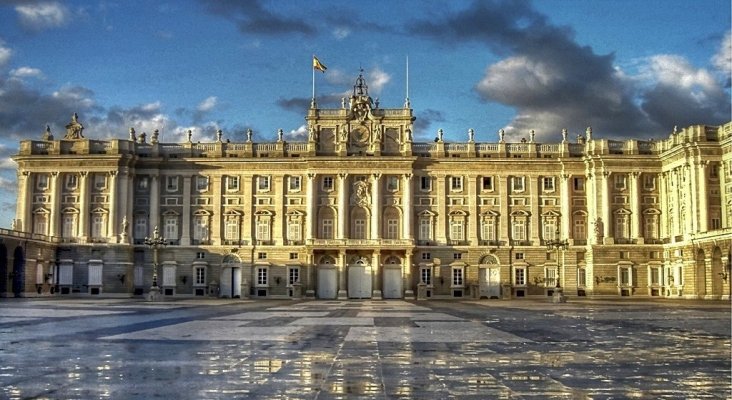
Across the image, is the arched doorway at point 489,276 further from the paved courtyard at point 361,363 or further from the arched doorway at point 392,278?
the paved courtyard at point 361,363

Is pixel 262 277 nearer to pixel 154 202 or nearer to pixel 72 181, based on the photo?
pixel 154 202

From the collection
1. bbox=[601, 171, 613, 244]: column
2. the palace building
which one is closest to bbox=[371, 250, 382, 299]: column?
the palace building

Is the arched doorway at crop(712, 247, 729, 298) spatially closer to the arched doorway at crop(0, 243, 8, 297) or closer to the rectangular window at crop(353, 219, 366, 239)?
the rectangular window at crop(353, 219, 366, 239)

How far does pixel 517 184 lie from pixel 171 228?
35.4 m

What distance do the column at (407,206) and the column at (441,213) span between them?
9.51ft

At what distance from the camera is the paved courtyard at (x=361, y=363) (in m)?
12.3

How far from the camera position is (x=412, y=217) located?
8181 cm

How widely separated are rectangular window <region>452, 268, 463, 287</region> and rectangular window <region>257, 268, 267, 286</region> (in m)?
18.8

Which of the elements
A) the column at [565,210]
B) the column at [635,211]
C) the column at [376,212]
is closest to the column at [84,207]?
the column at [376,212]

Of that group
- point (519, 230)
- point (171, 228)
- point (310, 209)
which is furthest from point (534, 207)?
point (171, 228)

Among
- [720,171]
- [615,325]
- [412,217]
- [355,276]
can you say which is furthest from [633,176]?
[615,325]

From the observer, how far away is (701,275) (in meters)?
72.1

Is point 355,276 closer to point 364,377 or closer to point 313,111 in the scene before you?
point 313,111

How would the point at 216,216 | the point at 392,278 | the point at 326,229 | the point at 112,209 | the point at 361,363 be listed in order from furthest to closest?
1. the point at 216,216
2. the point at 326,229
3. the point at 392,278
4. the point at 112,209
5. the point at 361,363
